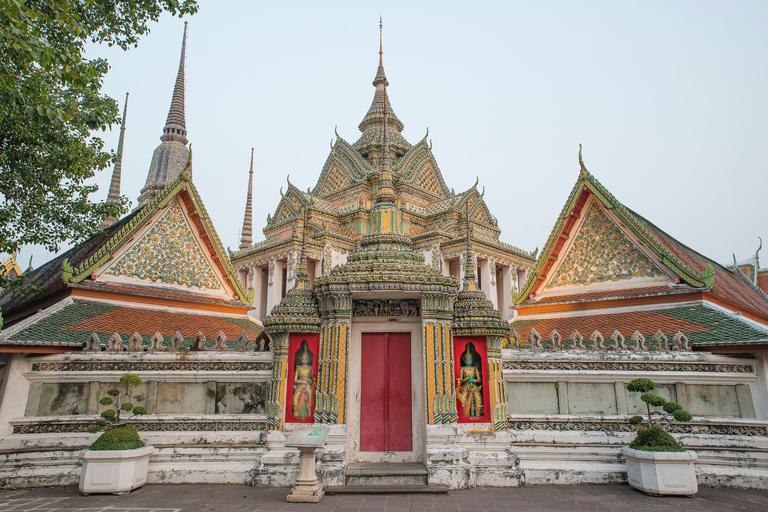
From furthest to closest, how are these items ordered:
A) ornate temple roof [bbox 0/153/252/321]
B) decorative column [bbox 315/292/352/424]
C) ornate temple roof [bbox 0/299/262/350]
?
ornate temple roof [bbox 0/153/252/321]
ornate temple roof [bbox 0/299/262/350]
decorative column [bbox 315/292/352/424]

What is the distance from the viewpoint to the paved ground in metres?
6.29

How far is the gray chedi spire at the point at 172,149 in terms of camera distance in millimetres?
24844

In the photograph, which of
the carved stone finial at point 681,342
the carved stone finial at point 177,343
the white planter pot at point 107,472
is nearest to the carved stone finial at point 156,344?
the carved stone finial at point 177,343

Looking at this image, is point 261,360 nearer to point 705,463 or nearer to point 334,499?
point 334,499

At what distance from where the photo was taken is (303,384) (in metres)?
8.13

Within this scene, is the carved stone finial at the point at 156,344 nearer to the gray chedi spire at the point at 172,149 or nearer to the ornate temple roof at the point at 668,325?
the ornate temple roof at the point at 668,325

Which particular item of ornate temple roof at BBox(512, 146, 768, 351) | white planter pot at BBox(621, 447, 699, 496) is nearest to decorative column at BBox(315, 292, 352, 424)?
ornate temple roof at BBox(512, 146, 768, 351)

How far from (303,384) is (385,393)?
1.39 m

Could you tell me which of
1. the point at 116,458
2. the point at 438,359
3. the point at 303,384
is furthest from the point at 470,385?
the point at 116,458

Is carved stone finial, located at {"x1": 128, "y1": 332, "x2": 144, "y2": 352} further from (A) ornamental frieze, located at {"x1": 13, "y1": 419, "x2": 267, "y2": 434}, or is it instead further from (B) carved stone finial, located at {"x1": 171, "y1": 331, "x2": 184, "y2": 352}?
(A) ornamental frieze, located at {"x1": 13, "y1": 419, "x2": 267, "y2": 434}

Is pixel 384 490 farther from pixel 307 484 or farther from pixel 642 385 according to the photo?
pixel 642 385

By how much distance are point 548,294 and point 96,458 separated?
1013cm

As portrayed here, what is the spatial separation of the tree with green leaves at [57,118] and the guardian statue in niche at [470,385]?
23.2 ft

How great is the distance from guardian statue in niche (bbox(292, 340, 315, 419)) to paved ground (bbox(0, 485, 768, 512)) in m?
1.21
